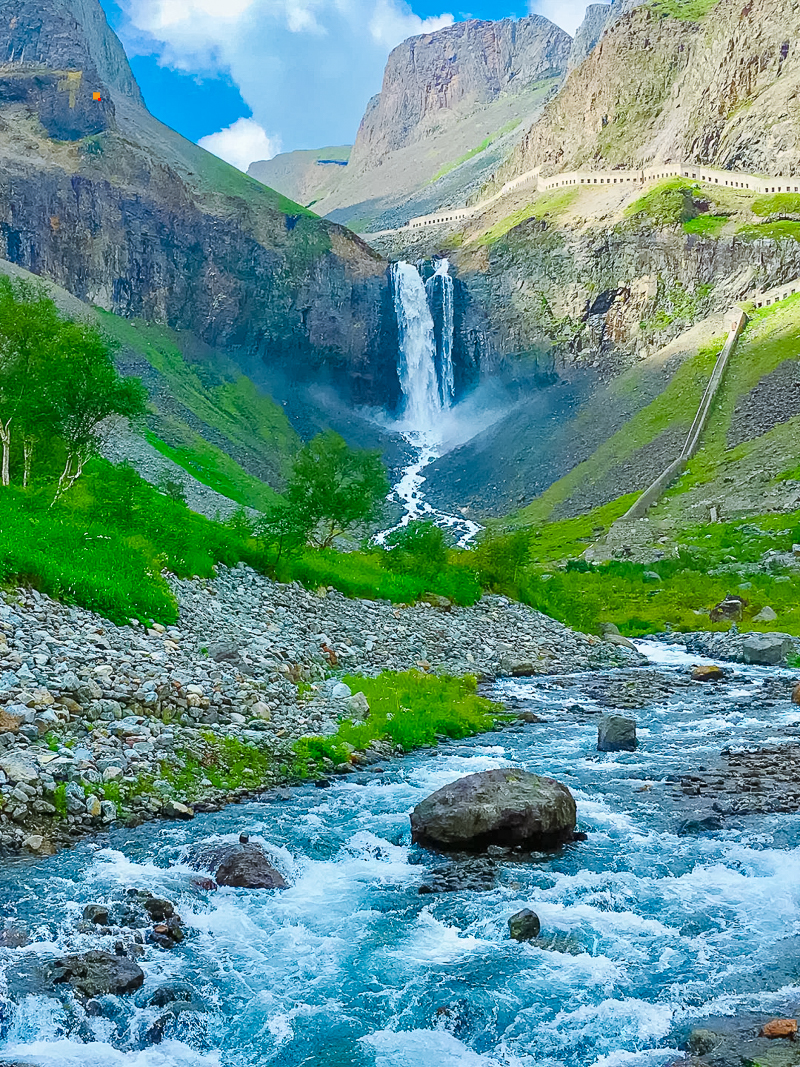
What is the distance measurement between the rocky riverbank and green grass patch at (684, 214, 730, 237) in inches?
4378

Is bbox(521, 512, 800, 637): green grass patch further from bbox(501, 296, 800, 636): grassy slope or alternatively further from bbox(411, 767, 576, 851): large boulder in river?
bbox(411, 767, 576, 851): large boulder in river

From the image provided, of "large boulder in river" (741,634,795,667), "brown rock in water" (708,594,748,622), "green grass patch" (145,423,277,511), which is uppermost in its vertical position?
"green grass patch" (145,423,277,511)

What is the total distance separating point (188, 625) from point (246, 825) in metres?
9.81

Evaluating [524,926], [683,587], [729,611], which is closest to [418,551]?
[729,611]

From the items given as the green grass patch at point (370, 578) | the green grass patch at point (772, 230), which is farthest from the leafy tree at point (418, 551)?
the green grass patch at point (772, 230)

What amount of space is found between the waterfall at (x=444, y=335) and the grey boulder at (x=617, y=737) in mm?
109221

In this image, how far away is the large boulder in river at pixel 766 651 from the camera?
33875mm

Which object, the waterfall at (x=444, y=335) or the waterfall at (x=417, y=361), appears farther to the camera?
the waterfall at (x=444, y=335)

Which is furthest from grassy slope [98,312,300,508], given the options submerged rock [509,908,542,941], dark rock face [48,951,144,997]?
dark rock face [48,951,144,997]

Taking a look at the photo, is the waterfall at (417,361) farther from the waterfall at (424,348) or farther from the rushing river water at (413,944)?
the rushing river water at (413,944)

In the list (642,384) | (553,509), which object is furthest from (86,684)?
(642,384)

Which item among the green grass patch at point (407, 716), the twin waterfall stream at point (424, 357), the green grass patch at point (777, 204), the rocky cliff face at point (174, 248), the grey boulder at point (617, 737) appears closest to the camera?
the green grass patch at point (407, 716)

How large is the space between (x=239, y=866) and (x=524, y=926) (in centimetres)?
411

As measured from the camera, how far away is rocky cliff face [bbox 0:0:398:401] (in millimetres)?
113438
